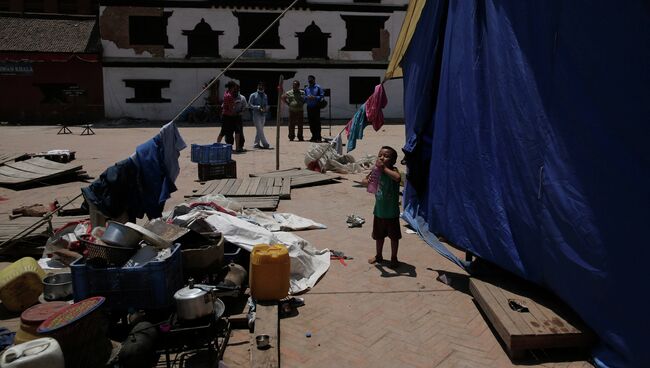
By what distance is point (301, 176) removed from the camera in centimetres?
1029

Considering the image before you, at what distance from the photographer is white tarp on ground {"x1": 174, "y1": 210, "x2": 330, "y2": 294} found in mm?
5078

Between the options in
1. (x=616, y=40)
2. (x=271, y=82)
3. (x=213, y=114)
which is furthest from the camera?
(x=271, y=82)

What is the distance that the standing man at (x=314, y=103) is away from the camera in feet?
54.9

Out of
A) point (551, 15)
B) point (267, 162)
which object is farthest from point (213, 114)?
point (551, 15)

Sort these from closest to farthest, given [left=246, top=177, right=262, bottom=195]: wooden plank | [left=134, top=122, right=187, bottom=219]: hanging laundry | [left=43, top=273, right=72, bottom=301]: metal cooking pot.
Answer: [left=43, top=273, right=72, bottom=301]: metal cooking pot → [left=134, top=122, right=187, bottom=219]: hanging laundry → [left=246, top=177, right=262, bottom=195]: wooden plank

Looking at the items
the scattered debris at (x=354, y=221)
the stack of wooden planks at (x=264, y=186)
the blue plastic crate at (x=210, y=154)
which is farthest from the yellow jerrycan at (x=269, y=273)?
the blue plastic crate at (x=210, y=154)

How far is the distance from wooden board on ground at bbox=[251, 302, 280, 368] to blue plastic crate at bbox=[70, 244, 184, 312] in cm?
77

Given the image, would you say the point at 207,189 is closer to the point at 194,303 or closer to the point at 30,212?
the point at 30,212

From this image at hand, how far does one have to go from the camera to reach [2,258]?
571 cm

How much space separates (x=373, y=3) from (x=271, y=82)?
24.6 feet

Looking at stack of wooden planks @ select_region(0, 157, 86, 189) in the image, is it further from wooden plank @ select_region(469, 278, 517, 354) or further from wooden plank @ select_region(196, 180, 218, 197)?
wooden plank @ select_region(469, 278, 517, 354)

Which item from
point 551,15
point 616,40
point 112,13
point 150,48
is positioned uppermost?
point 112,13

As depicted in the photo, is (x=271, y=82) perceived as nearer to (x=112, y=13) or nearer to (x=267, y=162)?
(x=112, y=13)

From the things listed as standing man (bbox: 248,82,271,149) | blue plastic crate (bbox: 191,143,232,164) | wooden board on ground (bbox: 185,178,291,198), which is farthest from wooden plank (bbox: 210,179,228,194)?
standing man (bbox: 248,82,271,149)
